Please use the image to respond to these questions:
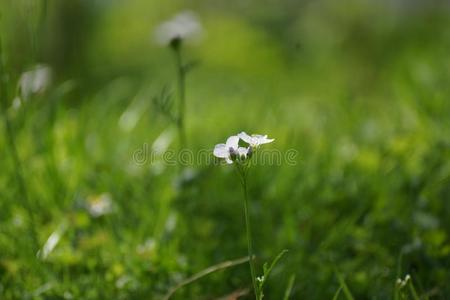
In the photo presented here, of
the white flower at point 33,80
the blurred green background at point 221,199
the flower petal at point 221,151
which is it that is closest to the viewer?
the flower petal at point 221,151

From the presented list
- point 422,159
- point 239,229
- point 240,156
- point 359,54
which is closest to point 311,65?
point 359,54

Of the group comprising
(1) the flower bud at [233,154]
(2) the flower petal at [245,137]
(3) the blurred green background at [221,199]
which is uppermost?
(3) the blurred green background at [221,199]

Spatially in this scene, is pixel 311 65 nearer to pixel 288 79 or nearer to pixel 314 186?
pixel 288 79

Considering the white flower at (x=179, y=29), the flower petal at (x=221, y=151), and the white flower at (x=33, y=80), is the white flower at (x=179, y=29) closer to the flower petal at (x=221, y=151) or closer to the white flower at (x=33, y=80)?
the white flower at (x=33, y=80)

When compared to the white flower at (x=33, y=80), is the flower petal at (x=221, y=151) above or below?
below

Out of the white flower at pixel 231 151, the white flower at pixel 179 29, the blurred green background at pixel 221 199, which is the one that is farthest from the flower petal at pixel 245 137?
the white flower at pixel 179 29

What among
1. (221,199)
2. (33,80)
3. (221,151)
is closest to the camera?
(221,151)

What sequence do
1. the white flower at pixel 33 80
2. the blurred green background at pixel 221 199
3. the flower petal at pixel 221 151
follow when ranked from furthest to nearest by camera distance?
the white flower at pixel 33 80
the blurred green background at pixel 221 199
the flower petal at pixel 221 151

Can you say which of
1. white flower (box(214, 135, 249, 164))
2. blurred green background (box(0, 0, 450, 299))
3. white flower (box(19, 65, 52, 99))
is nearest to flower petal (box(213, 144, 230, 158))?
white flower (box(214, 135, 249, 164))

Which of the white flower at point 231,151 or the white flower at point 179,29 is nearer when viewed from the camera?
the white flower at point 231,151

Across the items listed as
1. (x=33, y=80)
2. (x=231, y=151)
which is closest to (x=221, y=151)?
(x=231, y=151)

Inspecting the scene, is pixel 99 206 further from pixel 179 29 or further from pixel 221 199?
pixel 179 29
